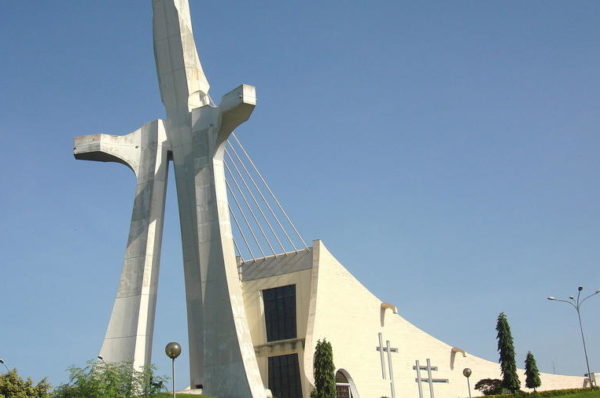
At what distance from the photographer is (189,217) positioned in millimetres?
36938

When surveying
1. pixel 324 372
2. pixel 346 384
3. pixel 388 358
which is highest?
pixel 388 358

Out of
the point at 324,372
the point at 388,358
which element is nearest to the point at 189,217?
the point at 324,372

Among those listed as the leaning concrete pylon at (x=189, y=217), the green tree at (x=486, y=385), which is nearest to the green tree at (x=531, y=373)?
the green tree at (x=486, y=385)

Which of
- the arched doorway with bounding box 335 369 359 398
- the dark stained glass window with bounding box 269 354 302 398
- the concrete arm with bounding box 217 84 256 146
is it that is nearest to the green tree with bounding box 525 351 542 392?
the arched doorway with bounding box 335 369 359 398

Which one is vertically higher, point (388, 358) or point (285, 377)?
point (388, 358)

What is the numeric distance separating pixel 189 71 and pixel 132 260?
368 inches

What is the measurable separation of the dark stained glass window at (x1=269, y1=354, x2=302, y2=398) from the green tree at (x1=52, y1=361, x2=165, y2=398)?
13.7 metres

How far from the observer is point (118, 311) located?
34625mm

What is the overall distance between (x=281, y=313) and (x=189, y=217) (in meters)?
9.33

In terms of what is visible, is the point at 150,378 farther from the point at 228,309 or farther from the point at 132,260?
the point at 132,260

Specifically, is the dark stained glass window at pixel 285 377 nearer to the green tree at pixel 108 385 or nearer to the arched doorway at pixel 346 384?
the arched doorway at pixel 346 384

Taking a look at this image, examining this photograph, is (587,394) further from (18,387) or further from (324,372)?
(18,387)

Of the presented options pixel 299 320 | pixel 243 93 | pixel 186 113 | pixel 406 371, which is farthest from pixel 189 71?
pixel 406 371

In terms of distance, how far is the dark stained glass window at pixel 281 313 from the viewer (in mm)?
42969
